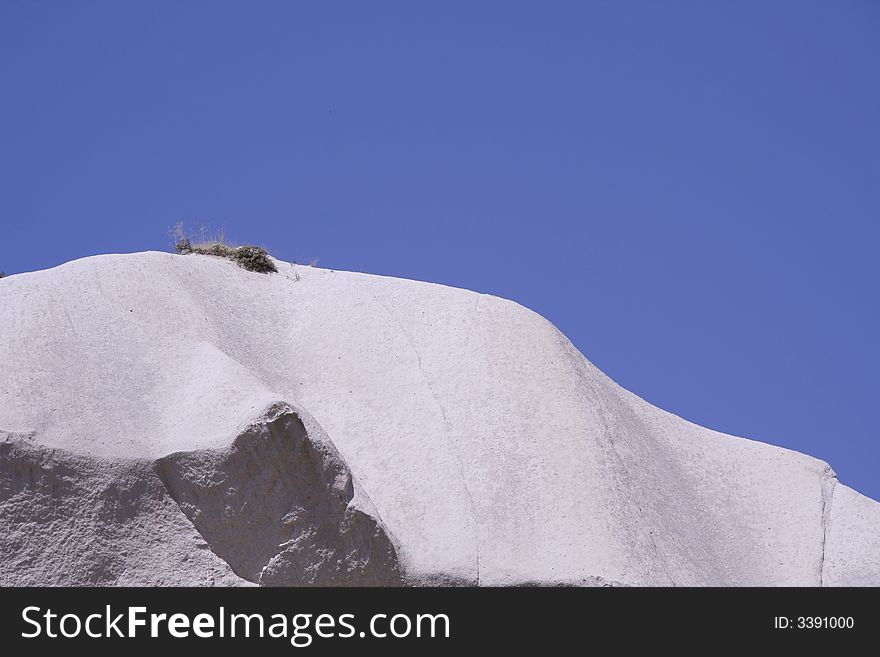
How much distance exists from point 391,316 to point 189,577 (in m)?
5.01

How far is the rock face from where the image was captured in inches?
448

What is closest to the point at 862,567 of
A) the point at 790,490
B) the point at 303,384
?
the point at 790,490

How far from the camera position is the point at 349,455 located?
13.5 metres

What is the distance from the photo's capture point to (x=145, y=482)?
11.4m

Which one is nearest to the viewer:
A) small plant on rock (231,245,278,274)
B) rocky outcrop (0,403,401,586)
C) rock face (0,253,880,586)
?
rocky outcrop (0,403,401,586)

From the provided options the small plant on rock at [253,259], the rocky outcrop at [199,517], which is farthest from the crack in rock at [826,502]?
the small plant on rock at [253,259]

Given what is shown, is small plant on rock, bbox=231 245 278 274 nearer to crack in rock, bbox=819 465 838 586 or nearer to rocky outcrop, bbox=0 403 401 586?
rocky outcrop, bbox=0 403 401 586

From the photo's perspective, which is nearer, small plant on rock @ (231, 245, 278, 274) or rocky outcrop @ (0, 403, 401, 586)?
rocky outcrop @ (0, 403, 401, 586)

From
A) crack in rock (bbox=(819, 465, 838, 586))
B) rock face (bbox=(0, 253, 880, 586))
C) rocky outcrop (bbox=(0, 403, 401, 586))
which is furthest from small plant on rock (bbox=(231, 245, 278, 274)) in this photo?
crack in rock (bbox=(819, 465, 838, 586))

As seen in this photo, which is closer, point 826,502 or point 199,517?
point 199,517

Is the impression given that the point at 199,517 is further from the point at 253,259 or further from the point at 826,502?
the point at 826,502

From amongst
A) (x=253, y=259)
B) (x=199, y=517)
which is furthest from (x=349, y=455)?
(x=253, y=259)
